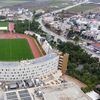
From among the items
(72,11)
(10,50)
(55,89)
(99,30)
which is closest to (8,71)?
(55,89)

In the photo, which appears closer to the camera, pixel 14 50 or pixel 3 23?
pixel 14 50

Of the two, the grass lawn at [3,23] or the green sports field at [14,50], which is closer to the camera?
the green sports field at [14,50]

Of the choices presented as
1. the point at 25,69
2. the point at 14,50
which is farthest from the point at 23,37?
the point at 25,69

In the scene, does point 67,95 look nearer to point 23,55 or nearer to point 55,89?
point 55,89

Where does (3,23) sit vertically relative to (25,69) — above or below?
below

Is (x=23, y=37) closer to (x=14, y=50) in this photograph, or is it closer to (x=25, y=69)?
(x=14, y=50)

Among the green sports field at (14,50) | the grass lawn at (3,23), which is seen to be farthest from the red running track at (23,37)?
the grass lawn at (3,23)

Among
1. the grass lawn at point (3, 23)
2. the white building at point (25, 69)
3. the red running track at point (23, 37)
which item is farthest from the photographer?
the grass lawn at point (3, 23)

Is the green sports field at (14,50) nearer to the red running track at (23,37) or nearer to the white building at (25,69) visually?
the red running track at (23,37)
